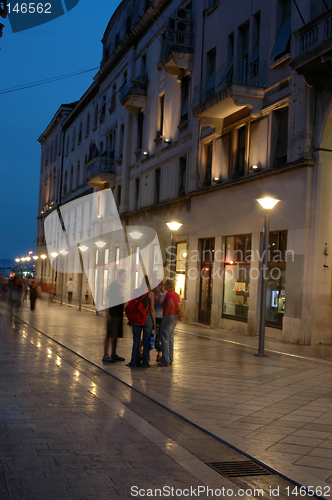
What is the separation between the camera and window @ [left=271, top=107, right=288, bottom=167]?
1833 cm

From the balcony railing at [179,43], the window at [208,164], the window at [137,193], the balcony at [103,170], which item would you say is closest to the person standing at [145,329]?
the window at [208,164]

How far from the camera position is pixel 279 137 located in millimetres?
18734

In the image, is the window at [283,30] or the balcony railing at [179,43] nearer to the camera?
the window at [283,30]

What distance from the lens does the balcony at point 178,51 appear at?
25.5m

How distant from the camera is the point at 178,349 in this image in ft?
49.3

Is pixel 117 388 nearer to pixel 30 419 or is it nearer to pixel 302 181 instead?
pixel 30 419

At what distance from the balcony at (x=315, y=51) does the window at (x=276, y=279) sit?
4.99 metres

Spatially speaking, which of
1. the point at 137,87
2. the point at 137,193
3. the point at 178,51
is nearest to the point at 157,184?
the point at 137,193

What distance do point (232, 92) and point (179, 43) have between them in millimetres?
7885

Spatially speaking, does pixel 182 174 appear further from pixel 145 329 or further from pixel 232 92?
pixel 145 329

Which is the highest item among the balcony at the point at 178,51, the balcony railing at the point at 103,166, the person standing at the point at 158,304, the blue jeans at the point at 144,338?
the balcony at the point at 178,51

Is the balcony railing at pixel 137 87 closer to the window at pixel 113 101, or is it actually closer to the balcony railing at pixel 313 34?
the window at pixel 113 101

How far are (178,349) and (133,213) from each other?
62.9ft

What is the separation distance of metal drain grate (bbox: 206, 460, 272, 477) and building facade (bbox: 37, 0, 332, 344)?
1127 centimetres
